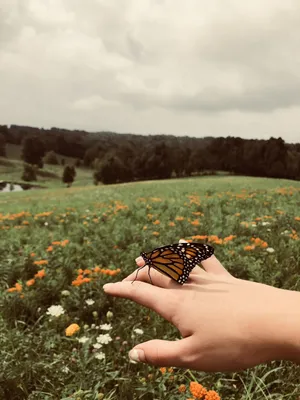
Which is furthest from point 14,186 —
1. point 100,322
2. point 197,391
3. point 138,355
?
point 138,355

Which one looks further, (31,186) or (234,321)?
(31,186)

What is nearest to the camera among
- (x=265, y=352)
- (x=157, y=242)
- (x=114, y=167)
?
(x=265, y=352)

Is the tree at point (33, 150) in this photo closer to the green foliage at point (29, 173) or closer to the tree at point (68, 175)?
the green foliage at point (29, 173)

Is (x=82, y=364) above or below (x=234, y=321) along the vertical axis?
below

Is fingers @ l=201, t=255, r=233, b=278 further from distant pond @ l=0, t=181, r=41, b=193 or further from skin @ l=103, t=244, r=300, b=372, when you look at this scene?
distant pond @ l=0, t=181, r=41, b=193

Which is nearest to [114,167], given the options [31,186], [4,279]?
[31,186]

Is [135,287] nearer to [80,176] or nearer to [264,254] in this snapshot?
[264,254]

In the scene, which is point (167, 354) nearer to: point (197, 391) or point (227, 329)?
point (227, 329)
